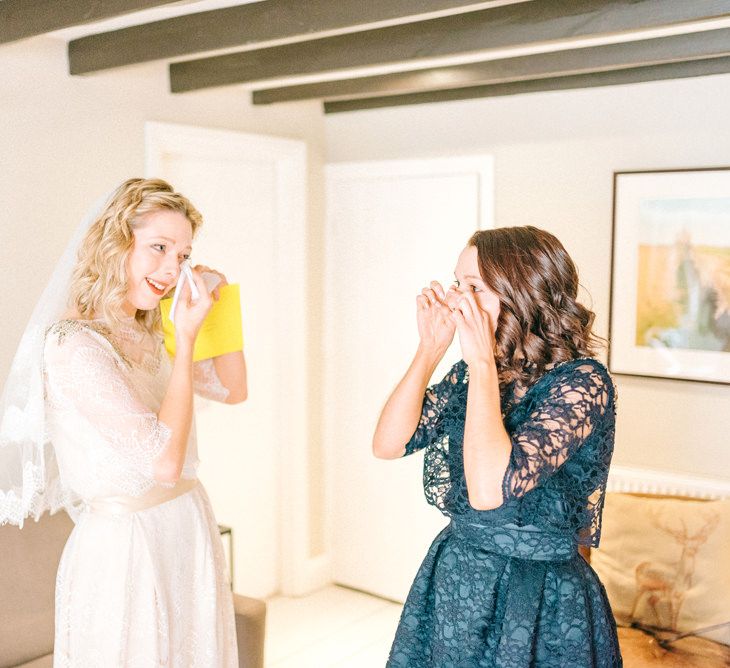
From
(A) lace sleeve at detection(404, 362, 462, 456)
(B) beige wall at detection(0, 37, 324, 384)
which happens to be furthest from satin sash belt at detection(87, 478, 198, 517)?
(B) beige wall at detection(0, 37, 324, 384)

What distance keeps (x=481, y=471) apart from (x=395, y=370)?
2369mm

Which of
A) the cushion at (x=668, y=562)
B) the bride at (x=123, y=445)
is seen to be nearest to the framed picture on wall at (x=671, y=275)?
the cushion at (x=668, y=562)

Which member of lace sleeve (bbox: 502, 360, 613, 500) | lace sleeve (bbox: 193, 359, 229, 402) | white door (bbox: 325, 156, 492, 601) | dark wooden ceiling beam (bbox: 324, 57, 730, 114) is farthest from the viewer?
white door (bbox: 325, 156, 492, 601)

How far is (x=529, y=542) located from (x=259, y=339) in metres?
2.39

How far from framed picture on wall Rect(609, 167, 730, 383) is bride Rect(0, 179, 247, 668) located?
71.1 inches

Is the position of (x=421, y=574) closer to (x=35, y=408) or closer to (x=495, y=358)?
(x=495, y=358)

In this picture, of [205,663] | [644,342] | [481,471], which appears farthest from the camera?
[644,342]

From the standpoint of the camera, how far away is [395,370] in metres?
3.95

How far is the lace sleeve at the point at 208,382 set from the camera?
2373 mm

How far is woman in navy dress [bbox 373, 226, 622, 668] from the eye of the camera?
63.2 inches

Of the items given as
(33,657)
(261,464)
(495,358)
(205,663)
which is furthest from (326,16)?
(261,464)

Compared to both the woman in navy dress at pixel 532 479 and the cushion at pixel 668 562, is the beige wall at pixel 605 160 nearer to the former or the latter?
the cushion at pixel 668 562

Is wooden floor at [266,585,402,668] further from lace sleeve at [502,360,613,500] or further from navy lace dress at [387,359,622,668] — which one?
lace sleeve at [502,360,613,500]

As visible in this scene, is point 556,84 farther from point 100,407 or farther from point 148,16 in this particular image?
point 100,407
